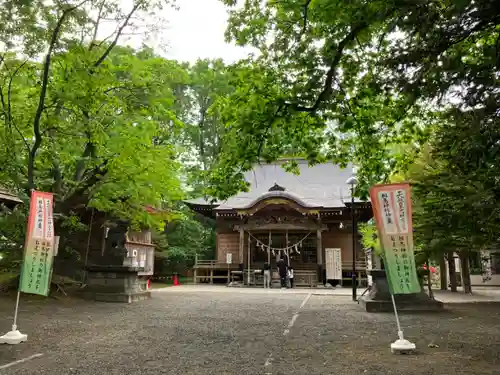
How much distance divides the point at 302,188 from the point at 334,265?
670cm

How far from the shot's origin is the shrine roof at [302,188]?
2280 cm

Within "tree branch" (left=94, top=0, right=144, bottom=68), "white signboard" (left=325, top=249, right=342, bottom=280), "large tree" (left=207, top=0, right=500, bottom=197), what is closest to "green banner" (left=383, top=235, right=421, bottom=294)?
"large tree" (left=207, top=0, right=500, bottom=197)

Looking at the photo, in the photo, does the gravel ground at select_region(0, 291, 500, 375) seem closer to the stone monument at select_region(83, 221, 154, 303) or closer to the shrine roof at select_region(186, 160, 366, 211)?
the stone monument at select_region(83, 221, 154, 303)

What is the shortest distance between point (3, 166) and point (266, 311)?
23.5 ft

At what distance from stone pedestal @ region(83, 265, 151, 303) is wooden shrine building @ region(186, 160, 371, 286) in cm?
1073

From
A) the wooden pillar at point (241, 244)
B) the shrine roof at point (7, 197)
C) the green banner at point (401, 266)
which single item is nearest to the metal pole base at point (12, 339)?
the green banner at point (401, 266)

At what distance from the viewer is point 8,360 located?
15.5 ft

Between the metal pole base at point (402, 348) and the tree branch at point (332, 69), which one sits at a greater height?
the tree branch at point (332, 69)

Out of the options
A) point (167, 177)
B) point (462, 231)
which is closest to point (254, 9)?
point (167, 177)

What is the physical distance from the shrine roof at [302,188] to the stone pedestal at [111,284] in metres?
10.7

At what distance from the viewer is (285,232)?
23.2m

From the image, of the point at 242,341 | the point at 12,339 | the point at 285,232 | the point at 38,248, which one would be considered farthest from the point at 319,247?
the point at 12,339

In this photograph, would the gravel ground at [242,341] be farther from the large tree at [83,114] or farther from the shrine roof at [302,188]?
the shrine roof at [302,188]

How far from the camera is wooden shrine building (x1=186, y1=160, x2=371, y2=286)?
21.7 metres
